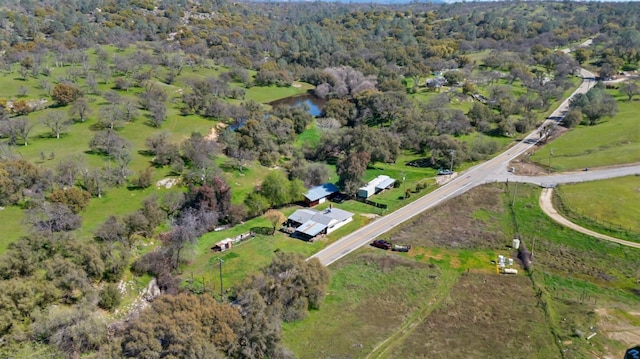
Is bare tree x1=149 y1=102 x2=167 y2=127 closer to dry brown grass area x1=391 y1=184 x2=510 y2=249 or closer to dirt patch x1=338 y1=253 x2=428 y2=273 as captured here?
dirt patch x1=338 y1=253 x2=428 y2=273

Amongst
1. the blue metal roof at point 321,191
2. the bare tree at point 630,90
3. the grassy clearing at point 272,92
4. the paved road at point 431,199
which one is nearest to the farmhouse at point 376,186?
the blue metal roof at point 321,191

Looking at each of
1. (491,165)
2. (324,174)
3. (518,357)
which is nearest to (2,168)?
(324,174)

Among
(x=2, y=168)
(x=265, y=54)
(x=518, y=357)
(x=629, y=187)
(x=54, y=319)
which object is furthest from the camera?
(x=265, y=54)

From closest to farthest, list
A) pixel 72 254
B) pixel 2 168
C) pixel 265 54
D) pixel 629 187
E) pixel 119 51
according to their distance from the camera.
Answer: pixel 72 254
pixel 2 168
pixel 629 187
pixel 119 51
pixel 265 54

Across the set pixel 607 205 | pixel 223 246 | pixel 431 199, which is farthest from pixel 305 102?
pixel 607 205

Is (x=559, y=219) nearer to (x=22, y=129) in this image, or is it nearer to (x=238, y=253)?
(x=238, y=253)

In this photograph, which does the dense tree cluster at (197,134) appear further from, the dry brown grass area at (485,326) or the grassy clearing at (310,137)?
the dry brown grass area at (485,326)

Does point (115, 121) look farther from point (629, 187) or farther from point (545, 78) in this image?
point (545, 78)
